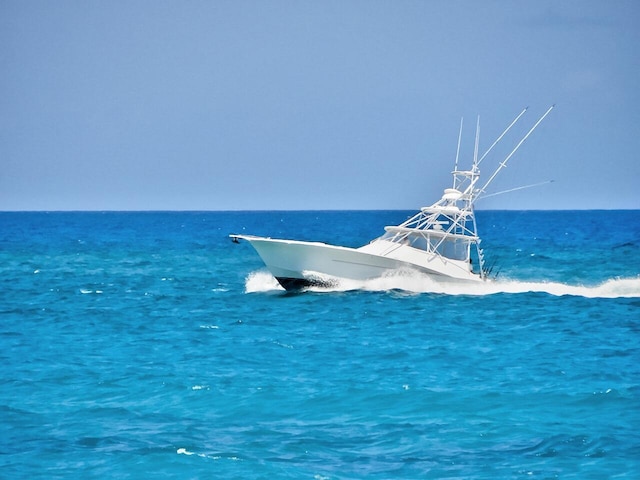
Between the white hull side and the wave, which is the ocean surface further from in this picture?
the white hull side

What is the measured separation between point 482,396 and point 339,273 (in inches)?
605

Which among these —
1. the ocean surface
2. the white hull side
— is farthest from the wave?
the white hull side

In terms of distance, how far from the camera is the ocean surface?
13539 millimetres

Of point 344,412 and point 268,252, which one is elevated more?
point 268,252

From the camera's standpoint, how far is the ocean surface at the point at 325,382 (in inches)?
533

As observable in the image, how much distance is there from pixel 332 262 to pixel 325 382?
535 inches

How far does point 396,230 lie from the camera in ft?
107

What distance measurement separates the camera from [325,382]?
18.6 meters

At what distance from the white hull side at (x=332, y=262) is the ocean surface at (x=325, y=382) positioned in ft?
1.97

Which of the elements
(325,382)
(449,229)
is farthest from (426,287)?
(325,382)

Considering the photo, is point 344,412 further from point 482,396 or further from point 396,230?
point 396,230

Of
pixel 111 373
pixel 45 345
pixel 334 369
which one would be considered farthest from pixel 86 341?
pixel 334 369

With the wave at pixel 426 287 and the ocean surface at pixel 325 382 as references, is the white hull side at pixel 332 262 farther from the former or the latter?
the ocean surface at pixel 325 382

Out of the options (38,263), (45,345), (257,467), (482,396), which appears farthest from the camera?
A: (38,263)
